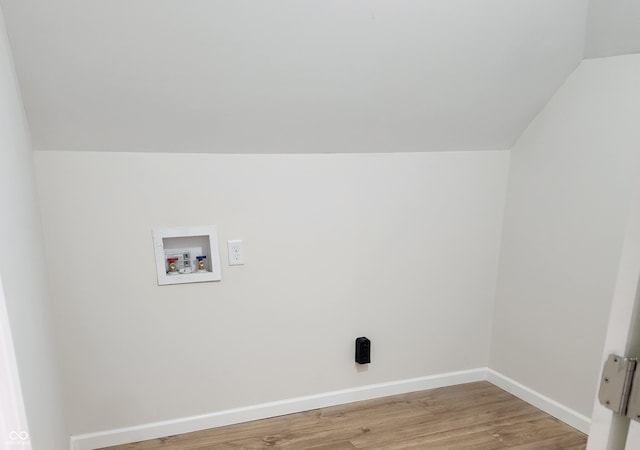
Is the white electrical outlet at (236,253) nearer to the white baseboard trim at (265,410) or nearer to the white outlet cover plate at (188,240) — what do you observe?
the white outlet cover plate at (188,240)

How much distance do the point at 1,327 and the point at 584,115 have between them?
2.23m

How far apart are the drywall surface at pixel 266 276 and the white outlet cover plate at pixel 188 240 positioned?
1.3 inches

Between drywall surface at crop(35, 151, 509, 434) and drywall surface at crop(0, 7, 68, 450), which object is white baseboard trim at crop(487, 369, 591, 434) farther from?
drywall surface at crop(0, 7, 68, 450)

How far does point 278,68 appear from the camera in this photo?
1.48m

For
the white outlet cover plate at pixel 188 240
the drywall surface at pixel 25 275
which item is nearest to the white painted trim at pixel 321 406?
the drywall surface at pixel 25 275

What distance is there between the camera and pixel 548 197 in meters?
2.04

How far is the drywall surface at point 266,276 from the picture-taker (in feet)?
5.49

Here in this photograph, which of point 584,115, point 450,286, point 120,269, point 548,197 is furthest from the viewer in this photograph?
point 450,286

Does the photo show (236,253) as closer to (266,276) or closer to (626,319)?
(266,276)

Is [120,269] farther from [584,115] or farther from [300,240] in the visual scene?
[584,115]

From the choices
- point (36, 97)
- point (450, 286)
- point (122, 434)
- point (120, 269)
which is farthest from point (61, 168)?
point (450, 286)

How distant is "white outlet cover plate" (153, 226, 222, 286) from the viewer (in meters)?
1.74

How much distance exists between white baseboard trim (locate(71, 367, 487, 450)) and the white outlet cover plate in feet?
2.26

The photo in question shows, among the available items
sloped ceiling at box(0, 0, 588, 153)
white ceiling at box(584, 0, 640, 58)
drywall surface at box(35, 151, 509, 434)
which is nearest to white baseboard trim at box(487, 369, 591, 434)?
drywall surface at box(35, 151, 509, 434)
